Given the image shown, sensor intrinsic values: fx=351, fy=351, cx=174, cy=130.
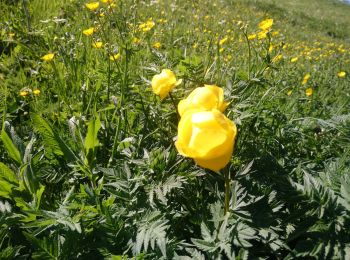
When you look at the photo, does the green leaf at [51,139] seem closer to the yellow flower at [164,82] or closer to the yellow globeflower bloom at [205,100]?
the yellow flower at [164,82]

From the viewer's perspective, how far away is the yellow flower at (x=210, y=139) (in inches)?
32.6

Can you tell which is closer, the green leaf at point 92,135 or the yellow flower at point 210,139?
the yellow flower at point 210,139

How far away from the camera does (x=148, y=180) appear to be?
4.11 feet

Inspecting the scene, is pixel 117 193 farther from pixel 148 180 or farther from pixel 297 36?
pixel 297 36

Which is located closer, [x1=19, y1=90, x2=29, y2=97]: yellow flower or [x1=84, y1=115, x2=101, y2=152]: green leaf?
[x1=84, y1=115, x2=101, y2=152]: green leaf

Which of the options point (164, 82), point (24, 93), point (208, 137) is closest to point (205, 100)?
point (208, 137)

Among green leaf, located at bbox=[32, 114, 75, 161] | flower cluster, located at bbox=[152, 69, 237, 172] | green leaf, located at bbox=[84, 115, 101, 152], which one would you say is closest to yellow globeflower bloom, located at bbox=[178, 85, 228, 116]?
flower cluster, located at bbox=[152, 69, 237, 172]

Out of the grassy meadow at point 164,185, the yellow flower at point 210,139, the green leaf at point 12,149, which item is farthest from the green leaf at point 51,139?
the yellow flower at point 210,139

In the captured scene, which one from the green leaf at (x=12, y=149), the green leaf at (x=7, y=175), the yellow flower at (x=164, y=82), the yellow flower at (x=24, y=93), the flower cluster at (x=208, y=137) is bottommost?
the yellow flower at (x=24, y=93)

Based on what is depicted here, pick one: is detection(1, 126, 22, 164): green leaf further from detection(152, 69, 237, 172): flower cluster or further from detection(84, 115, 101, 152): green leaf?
detection(152, 69, 237, 172): flower cluster

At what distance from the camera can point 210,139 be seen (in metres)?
→ 0.84

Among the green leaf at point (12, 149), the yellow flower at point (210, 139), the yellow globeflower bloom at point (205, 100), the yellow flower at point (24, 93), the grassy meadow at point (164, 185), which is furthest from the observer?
the yellow flower at point (24, 93)

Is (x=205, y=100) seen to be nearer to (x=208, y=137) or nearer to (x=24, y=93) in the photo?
(x=208, y=137)

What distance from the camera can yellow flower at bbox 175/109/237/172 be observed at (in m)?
0.83
